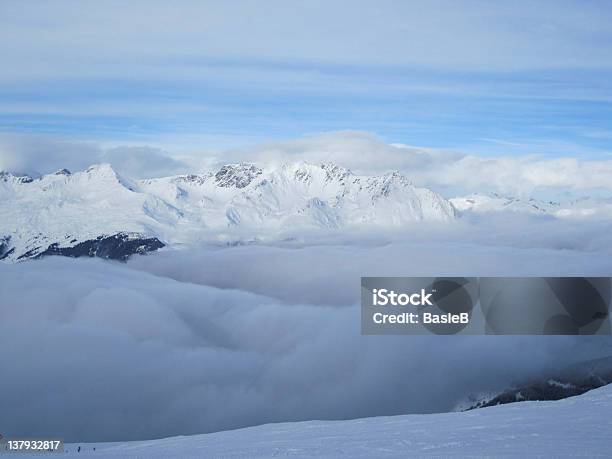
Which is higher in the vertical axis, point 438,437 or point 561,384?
point 438,437

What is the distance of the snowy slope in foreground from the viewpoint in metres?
46.2

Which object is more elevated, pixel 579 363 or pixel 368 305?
pixel 368 305

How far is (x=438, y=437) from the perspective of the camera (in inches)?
2066

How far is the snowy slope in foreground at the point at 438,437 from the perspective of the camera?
4622cm

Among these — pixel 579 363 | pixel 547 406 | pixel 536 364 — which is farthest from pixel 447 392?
pixel 547 406

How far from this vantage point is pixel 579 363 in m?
199

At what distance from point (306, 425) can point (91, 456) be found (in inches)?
864

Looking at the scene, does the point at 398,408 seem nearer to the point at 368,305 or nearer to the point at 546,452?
the point at 368,305

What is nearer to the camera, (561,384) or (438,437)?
(438,437)

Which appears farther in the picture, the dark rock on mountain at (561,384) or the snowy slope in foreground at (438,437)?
the dark rock on mountain at (561,384)

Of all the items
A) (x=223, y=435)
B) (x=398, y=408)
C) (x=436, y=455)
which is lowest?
(x=398, y=408)

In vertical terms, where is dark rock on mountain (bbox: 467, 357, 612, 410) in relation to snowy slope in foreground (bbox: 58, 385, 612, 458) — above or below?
below

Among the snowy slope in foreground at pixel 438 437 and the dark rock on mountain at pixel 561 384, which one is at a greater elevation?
the snowy slope in foreground at pixel 438 437

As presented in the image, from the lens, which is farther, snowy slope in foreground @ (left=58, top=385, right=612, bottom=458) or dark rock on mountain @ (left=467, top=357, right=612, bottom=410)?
dark rock on mountain @ (left=467, top=357, right=612, bottom=410)
